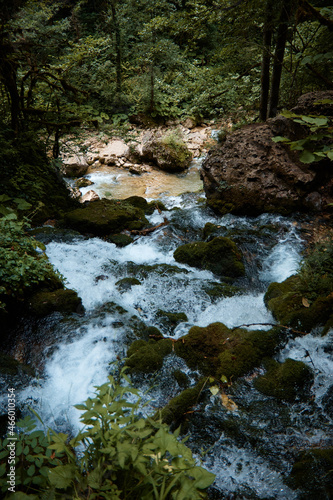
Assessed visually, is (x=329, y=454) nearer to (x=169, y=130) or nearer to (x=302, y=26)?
(x=302, y=26)

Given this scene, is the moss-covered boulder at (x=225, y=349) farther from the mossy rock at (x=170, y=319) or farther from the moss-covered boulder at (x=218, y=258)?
the moss-covered boulder at (x=218, y=258)

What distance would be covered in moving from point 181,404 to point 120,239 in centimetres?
470

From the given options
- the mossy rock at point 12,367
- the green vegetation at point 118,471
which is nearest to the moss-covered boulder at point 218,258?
the mossy rock at point 12,367

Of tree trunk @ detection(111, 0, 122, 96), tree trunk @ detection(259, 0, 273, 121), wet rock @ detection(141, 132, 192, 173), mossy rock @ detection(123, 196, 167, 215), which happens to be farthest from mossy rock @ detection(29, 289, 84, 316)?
tree trunk @ detection(111, 0, 122, 96)

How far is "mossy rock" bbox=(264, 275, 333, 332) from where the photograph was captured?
3533mm

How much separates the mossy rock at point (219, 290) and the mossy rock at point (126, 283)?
1313 millimetres

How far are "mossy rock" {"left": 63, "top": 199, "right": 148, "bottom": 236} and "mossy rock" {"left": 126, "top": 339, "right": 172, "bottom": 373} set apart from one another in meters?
4.10

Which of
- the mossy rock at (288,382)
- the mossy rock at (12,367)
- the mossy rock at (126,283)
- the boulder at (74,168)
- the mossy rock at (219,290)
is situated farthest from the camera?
the boulder at (74,168)

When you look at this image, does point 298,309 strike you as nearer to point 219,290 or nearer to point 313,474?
point 219,290

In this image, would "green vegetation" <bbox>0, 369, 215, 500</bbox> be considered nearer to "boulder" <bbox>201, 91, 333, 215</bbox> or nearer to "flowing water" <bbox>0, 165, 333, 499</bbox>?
"flowing water" <bbox>0, 165, 333, 499</bbox>

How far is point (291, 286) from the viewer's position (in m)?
4.28

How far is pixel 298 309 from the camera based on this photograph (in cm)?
378

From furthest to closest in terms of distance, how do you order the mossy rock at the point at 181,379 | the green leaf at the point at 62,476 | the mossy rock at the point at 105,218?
1. the mossy rock at the point at 105,218
2. the mossy rock at the point at 181,379
3. the green leaf at the point at 62,476

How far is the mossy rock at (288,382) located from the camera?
9.78 ft
